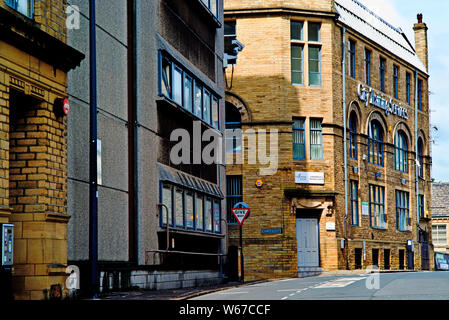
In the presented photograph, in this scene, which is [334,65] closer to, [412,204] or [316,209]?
[316,209]

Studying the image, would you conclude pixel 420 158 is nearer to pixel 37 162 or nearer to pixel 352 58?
pixel 352 58

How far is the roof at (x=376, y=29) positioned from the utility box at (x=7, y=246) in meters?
33.3

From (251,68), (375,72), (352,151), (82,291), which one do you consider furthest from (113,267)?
(375,72)

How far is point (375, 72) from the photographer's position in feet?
167

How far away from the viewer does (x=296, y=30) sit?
44.6m

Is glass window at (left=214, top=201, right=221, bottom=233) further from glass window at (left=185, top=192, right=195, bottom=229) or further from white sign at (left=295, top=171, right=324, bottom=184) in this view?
white sign at (left=295, top=171, right=324, bottom=184)

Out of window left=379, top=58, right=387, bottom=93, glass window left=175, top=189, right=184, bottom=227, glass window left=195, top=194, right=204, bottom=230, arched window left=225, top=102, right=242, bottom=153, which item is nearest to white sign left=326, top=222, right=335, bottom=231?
arched window left=225, top=102, right=242, bottom=153

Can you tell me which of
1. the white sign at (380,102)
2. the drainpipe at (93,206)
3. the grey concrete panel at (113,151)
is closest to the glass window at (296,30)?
the white sign at (380,102)

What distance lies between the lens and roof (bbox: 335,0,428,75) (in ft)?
158

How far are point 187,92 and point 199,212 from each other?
4.05 metres

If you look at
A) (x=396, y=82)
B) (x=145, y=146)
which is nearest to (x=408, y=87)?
(x=396, y=82)

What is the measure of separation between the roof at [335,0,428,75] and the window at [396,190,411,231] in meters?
8.73

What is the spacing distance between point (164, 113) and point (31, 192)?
29.1 ft

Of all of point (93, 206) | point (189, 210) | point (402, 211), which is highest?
point (402, 211)
